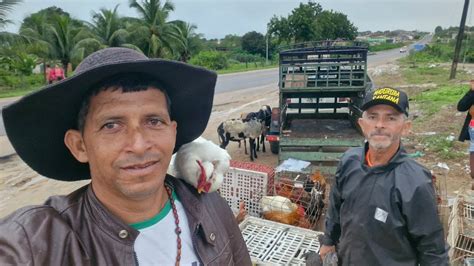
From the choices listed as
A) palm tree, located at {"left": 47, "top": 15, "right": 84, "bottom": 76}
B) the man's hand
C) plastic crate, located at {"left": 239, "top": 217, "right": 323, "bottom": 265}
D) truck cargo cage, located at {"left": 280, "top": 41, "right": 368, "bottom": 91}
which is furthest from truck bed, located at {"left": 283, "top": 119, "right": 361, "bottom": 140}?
palm tree, located at {"left": 47, "top": 15, "right": 84, "bottom": 76}

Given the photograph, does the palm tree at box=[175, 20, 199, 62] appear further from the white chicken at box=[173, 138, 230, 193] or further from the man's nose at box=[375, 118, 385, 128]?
the white chicken at box=[173, 138, 230, 193]

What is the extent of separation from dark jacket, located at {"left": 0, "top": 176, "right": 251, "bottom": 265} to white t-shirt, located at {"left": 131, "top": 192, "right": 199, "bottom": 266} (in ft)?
0.09

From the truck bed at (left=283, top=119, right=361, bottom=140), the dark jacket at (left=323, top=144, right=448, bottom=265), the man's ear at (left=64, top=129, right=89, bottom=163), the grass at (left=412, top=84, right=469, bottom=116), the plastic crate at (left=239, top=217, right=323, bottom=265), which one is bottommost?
the grass at (left=412, top=84, right=469, bottom=116)

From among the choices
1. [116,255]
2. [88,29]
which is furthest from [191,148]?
[88,29]

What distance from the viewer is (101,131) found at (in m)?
1.17

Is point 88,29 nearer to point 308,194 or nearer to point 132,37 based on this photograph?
point 132,37

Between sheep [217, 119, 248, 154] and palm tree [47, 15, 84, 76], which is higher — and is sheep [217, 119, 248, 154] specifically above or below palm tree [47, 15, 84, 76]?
below

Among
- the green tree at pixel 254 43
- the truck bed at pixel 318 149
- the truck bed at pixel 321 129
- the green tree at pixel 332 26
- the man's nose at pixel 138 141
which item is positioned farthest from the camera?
the green tree at pixel 254 43

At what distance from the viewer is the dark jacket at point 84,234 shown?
3.33 feet

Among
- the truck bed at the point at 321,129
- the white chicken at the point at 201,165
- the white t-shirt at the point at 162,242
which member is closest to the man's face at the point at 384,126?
the white chicken at the point at 201,165

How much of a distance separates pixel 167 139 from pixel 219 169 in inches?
13.2

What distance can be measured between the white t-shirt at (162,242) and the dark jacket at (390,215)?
1.41 m

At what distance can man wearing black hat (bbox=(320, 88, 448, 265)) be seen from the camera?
211cm

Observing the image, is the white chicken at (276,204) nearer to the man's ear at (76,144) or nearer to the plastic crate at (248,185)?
the plastic crate at (248,185)
